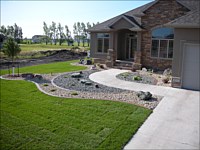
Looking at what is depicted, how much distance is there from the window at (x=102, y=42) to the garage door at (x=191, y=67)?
11.2 meters

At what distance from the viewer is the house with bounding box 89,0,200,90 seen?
12.6 meters

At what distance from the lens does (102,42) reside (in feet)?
75.9

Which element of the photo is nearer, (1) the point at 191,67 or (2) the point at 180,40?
(1) the point at 191,67

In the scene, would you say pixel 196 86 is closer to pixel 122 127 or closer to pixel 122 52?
pixel 122 127

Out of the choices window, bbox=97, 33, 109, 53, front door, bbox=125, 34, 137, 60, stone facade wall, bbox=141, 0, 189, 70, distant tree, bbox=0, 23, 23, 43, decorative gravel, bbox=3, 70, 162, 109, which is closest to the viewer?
decorative gravel, bbox=3, 70, 162, 109

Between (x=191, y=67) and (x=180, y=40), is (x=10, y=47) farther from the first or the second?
(x=191, y=67)

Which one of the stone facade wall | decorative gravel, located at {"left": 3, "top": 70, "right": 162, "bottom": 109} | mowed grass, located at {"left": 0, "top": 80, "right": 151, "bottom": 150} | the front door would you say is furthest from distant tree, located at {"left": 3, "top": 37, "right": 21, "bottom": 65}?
the front door

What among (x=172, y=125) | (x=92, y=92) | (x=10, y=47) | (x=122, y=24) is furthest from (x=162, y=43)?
(x=10, y=47)

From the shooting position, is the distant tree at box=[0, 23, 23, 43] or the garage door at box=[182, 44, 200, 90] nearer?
the garage door at box=[182, 44, 200, 90]

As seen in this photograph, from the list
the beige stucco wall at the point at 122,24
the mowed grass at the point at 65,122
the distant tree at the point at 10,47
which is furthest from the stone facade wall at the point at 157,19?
the distant tree at the point at 10,47

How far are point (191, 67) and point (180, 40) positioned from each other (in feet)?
5.74

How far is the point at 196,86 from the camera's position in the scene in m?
12.6

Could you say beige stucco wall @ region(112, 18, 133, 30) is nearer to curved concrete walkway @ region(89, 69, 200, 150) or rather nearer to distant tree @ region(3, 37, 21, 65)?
distant tree @ region(3, 37, 21, 65)

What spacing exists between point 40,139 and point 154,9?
618 inches
